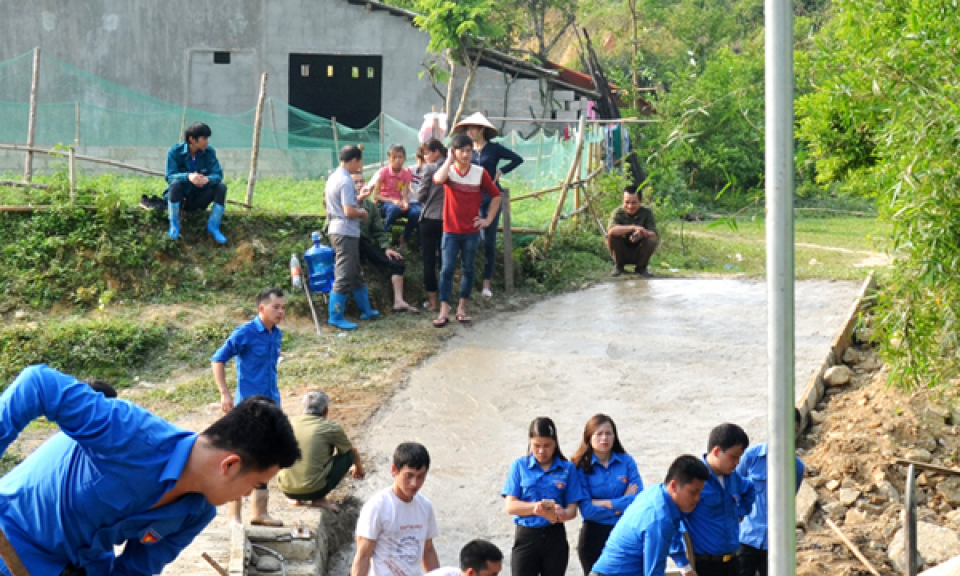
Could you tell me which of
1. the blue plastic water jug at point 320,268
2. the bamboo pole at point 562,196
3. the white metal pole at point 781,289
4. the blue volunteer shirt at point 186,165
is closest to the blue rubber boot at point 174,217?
the blue volunteer shirt at point 186,165

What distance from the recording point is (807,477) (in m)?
7.83

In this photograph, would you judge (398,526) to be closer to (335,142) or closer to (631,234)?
(631,234)

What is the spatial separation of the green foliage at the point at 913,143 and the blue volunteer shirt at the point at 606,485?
1631 millimetres

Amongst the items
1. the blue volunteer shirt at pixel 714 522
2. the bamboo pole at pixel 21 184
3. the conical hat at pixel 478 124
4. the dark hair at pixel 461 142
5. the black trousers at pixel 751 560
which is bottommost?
the black trousers at pixel 751 560

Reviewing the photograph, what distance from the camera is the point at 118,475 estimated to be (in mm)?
3414

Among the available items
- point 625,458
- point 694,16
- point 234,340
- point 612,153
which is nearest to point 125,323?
point 234,340

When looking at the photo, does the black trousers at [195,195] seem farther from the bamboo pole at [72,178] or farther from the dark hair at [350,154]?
the dark hair at [350,154]

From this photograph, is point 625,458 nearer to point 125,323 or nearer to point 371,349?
point 371,349

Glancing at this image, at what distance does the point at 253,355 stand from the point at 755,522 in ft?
10.7

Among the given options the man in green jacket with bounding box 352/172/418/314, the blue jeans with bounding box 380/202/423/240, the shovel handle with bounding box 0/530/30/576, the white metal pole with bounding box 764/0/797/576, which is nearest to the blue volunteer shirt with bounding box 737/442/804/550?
the white metal pole with bounding box 764/0/797/576

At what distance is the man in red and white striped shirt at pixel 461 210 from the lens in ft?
34.7

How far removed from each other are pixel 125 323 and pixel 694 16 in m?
23.5

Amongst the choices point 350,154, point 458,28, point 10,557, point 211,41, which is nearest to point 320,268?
point 350,154

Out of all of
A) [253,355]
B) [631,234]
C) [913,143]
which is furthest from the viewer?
[631,234]
